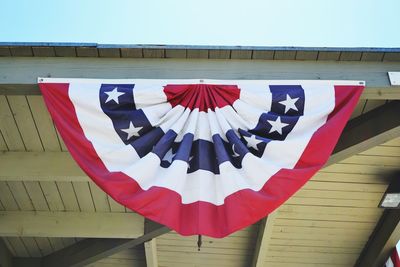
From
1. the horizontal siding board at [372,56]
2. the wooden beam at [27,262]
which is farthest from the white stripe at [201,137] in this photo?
the wooden beam at [27,262]

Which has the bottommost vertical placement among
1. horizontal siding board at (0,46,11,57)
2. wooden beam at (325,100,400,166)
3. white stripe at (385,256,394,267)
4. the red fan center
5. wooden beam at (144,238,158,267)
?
wooden beam at (144,238,158,267)

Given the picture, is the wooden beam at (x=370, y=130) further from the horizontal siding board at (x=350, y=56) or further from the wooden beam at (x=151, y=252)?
the wooden beam at (x=151, y=252)

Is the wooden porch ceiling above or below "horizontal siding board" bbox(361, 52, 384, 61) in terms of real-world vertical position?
below

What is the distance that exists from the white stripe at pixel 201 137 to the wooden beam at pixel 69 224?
1.61 meters

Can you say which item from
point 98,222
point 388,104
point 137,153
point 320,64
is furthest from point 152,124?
point 98,222

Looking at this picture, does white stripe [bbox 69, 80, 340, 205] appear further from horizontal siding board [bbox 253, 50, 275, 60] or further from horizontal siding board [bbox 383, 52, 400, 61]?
horizontal siding board [bbox 383, 52, 400, 61]

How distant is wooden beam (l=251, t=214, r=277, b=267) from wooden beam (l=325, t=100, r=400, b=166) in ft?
3.37

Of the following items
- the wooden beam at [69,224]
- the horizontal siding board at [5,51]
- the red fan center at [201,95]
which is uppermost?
the horizontal siding board at [5,51]

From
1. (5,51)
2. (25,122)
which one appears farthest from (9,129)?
(5,51)

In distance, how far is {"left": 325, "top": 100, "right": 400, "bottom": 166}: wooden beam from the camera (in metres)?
2.73

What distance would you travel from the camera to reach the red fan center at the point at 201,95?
2.52 metres

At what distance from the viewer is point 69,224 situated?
3.85m

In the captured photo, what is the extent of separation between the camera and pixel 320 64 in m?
2.68

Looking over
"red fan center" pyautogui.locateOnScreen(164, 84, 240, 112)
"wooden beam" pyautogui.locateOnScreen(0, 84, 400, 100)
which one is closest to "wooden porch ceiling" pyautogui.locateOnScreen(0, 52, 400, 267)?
"wooden beam" pyautogui.locateOnScreen(0, 84, 400, 100)
